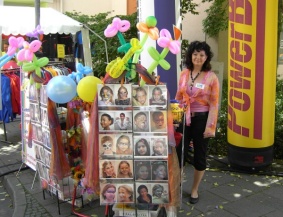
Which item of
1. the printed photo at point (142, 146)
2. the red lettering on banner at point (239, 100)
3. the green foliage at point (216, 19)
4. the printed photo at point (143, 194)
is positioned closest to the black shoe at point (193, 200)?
the printed photo at point (143, 194)

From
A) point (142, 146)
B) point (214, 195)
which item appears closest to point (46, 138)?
point (142, 146)

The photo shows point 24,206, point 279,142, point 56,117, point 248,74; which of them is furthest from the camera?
point 279,142

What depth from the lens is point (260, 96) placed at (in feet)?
14.3

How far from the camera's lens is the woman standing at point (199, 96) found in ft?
11.5

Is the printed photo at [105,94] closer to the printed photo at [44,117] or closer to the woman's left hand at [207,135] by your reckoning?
the printed photo at [44,117]

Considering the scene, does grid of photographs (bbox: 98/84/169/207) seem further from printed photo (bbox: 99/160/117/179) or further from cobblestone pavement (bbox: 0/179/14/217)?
cobblestone pavement (bbox: 0/179/14/217)

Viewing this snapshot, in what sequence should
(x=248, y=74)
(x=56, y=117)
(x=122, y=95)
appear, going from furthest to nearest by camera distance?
1. (x=248, y=74)
2. (x=56, y=117)
3. (x=122, y=95)

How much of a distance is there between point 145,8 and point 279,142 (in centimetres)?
292

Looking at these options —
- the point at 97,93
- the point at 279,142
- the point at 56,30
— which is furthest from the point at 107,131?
the point at 56,30

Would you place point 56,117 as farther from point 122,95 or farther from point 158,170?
point 158,170

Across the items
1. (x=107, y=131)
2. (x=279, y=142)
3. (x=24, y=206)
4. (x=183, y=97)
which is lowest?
(x=24, y=206)

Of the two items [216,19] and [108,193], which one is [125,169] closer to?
[108,193]

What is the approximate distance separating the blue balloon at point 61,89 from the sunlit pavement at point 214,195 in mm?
1299

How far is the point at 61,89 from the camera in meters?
3.15
